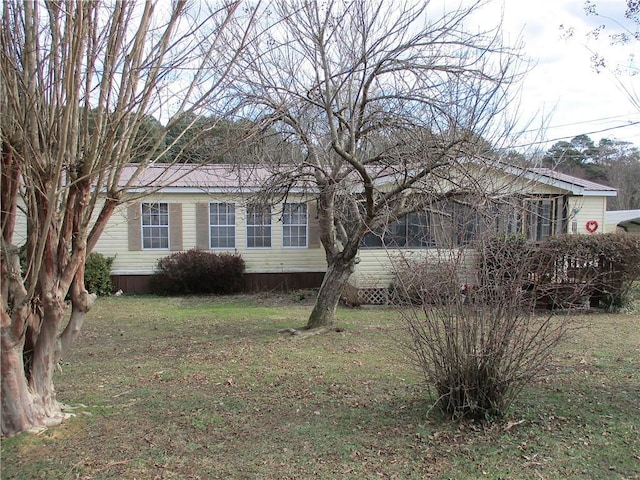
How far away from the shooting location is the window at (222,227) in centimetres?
1499

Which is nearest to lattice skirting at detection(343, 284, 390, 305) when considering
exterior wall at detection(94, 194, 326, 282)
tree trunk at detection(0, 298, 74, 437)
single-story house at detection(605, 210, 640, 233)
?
exterior wall at detection(94, 194, 326, 282)

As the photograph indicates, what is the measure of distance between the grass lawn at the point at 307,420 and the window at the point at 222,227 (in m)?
7.34

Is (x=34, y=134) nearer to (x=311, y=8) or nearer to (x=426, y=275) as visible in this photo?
(x=426, y=275)

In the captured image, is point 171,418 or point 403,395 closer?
point 171,418

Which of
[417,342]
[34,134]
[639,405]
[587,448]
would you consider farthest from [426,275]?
[34,134]

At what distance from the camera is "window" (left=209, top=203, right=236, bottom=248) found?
1499cm

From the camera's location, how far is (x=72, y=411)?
440cm

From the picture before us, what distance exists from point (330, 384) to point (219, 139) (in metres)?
4.17

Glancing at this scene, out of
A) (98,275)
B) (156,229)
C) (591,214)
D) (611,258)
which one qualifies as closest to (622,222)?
(591,214)

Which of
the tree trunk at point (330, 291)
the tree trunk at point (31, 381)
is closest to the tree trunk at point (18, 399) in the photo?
the tree trunk at point (31, 381)

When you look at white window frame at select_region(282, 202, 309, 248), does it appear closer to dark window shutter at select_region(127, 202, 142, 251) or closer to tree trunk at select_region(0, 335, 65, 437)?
dark window shutter at select_region(127, 202, 142, 251)

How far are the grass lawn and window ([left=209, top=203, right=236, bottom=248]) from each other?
7341 mm

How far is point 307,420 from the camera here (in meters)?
4.44

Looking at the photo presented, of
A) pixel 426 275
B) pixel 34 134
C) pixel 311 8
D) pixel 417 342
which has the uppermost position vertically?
pixel 311 8
